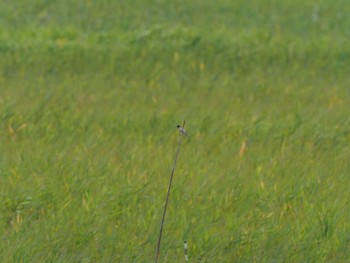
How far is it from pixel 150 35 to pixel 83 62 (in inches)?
43.8

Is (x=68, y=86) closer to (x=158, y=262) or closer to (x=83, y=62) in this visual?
(x=83, y=62)

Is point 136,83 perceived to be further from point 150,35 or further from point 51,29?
point 51,29

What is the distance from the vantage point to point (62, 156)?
4270mm

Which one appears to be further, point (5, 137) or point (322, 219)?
point (5, 137)

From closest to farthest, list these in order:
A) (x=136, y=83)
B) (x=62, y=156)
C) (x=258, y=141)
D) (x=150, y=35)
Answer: (x=62, y=156) < (x=258, y=141) < (x=136, y=83) < (x=150, y=35)

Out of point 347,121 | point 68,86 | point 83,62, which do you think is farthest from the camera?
point 83,62

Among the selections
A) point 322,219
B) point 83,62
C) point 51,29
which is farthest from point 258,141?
point 51,29

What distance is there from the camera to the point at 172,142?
484 cm

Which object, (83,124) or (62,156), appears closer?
(62,156)

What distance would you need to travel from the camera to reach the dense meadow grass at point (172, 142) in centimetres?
335

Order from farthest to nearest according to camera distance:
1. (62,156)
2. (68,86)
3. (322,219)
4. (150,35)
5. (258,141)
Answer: (150,35), (68,86), (258,141), (62,156), (322,219)

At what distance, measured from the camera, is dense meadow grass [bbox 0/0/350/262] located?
132 inches

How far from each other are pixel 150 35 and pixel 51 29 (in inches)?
45.9

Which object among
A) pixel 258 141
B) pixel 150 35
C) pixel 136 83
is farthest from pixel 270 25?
pixel 258 141
